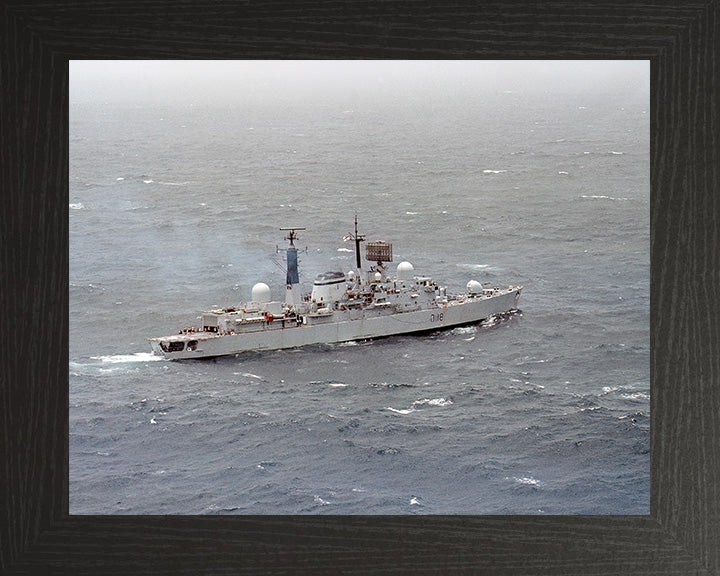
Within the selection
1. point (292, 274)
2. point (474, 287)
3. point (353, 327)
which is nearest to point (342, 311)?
point (353, 327)

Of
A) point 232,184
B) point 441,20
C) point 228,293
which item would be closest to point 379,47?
point 441,20

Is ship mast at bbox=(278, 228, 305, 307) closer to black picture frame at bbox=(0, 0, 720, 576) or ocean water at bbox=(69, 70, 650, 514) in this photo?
ocean water at bbox=(69, 70, 650, 514)

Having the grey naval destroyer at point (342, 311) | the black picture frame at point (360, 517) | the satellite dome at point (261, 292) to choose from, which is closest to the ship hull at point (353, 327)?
the grey naval destroyer at point (342, 311)

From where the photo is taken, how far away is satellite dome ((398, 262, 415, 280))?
10.8 feet

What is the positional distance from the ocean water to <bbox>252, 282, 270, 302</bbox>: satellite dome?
0.03 m

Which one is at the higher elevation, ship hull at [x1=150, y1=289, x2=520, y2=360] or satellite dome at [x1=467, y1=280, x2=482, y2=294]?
satellite dome at [x1=467, y1=280, x2=482, y2=294]

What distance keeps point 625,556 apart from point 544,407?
457mm

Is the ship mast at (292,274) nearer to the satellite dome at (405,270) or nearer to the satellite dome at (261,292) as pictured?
the satellite dome at (261,292)

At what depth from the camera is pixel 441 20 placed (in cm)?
294

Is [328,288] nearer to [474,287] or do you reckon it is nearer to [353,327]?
[353,327]

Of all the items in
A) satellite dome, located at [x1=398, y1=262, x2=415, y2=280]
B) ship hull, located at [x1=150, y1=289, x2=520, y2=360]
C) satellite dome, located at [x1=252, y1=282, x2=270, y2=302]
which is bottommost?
ship hull, located at [x1=150, y1=289, x2=520, y2=360]

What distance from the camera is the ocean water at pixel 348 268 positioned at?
3047 mm

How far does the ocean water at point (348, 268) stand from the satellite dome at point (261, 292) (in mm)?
29

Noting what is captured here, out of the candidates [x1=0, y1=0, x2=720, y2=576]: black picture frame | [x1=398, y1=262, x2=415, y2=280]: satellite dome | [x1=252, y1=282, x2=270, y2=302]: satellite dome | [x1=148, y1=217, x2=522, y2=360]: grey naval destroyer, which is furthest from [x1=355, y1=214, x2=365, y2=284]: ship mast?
[x1=0, y1=0, x2=720, y2=576]: black picture frame
